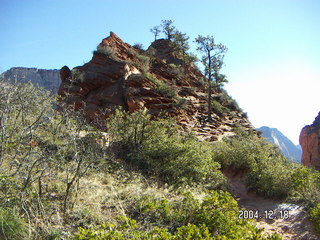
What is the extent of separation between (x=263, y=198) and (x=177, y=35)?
24.6 meters

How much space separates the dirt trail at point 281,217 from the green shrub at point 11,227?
14.9ft

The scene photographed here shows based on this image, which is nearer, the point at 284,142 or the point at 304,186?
the point at 304,186

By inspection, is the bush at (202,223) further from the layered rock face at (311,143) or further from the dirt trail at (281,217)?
the layered rock face at (311,143)

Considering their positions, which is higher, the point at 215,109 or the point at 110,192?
the point at 215,109

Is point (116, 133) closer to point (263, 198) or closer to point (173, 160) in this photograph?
point (173, 160)

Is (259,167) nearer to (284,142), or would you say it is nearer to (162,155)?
(162,155)

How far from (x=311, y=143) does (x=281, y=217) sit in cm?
1878

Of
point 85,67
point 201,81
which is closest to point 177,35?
point 201,81

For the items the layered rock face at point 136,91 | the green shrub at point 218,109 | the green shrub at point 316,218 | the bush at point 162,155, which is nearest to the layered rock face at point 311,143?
the layered rock face at point 136,91

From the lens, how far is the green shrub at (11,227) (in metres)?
3.15

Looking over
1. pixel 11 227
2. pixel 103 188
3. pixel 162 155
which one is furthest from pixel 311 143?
pixel 11 227

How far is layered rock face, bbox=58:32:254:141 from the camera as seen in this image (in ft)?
53.9

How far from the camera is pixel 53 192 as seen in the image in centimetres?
499

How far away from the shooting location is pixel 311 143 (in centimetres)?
2198
